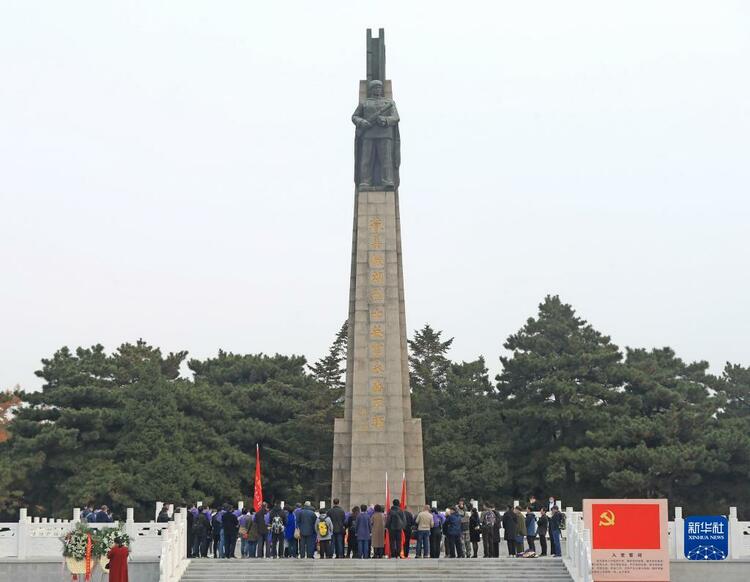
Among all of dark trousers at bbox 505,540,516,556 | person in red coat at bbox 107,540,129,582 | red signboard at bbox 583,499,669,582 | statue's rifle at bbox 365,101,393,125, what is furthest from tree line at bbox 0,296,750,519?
red signboard at bbox 583,499,669,582

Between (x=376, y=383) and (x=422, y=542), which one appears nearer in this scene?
(x=422, y=542)

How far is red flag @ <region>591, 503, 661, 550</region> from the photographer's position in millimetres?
12016

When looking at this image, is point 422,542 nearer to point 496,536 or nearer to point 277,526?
point 496,536

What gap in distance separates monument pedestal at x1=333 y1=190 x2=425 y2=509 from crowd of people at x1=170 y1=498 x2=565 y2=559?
4895 millimetres

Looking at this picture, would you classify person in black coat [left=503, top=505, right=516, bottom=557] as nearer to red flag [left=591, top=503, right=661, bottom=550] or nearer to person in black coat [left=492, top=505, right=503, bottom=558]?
person in black coat [left=492, top=505, right=503, bottom=558]

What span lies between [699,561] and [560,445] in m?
18.5

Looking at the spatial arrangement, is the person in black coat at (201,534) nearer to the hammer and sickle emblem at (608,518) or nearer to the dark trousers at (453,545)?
the dark trousers at (453,545)

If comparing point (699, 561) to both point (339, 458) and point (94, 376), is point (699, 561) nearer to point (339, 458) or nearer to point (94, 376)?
point (339, 458)

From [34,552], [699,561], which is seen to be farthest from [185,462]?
[699,561]

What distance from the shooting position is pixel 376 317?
91.7ft

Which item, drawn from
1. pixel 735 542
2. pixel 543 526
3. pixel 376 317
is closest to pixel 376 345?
pixel 376 317

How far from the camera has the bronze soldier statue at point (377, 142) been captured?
94.1ft

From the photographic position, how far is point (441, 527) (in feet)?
70.0

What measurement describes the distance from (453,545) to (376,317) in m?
7.53
